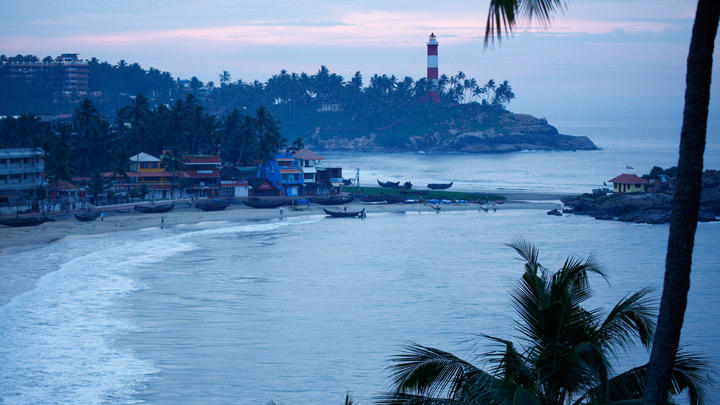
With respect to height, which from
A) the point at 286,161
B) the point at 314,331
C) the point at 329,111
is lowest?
the point at 314,331

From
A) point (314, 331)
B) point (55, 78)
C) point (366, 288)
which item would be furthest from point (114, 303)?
point (55, 78)

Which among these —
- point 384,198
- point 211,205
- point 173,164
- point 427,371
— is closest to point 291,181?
point 384,198

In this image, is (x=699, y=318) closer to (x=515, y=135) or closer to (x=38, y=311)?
(x=38, y=311)

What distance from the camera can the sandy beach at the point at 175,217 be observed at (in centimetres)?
4484

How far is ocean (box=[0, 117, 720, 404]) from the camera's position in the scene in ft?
68.7

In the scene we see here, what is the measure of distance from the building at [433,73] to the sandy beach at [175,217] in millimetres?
91605

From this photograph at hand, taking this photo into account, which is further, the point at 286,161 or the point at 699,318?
the point at 286,161

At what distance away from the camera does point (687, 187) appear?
204 inches

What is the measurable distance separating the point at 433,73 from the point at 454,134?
16788mm

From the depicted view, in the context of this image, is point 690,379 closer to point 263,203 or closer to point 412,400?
point 412,400

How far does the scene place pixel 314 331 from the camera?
26656mm

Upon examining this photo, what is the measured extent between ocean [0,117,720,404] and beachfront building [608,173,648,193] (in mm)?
10062

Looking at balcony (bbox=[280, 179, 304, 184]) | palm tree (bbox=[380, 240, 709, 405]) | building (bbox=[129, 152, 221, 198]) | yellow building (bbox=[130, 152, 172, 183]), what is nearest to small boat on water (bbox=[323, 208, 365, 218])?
balcony (bbox=[280, 179, 304, 184])

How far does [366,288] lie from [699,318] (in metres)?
14.9
